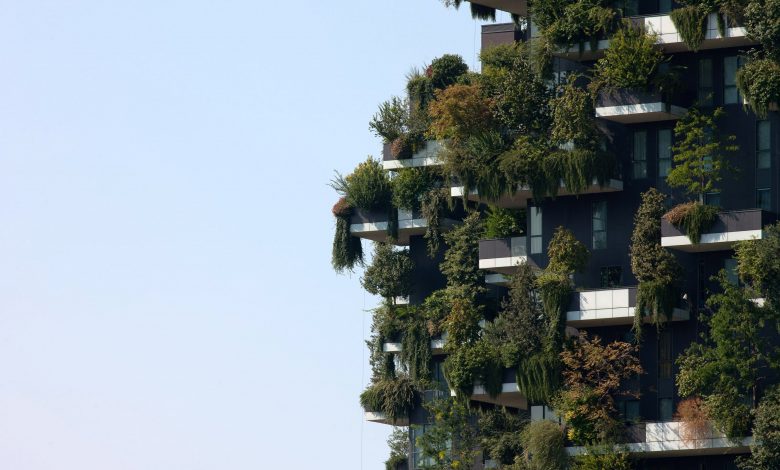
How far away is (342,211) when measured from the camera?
4879 inches

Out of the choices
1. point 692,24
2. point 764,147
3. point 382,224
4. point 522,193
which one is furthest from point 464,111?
point 764,147

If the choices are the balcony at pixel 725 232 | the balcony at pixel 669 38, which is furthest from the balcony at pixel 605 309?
the balcony at pixel 669 38

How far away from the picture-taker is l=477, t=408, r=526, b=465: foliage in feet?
381

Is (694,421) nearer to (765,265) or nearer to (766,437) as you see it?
(766,437)

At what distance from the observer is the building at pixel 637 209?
4289 inches

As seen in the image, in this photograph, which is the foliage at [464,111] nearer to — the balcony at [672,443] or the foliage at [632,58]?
the foliage at [632,58]

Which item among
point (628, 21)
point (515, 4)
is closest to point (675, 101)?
point (628, 21)

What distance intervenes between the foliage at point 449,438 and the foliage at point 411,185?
Answer: 28.4ft

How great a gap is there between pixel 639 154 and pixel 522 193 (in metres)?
5.04

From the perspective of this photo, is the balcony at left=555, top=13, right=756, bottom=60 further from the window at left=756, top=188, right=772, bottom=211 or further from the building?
the window at left=756, top=188, right=772, bottom=211

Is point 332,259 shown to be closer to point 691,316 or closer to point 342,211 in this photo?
point 342,211

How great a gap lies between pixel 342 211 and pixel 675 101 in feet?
62.2

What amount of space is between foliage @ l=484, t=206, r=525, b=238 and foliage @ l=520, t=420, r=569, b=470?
9.42 meters

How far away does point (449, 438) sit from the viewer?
11925cm
